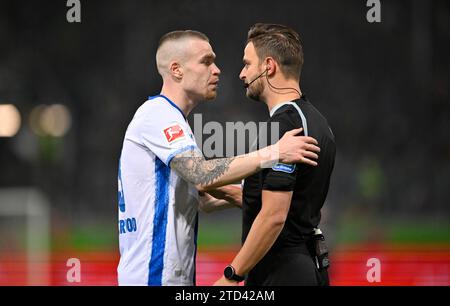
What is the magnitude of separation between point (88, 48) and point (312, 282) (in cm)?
1729

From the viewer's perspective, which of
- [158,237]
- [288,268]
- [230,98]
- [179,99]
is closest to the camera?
[288,268]

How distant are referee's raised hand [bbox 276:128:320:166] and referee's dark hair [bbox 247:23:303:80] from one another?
16.0 inches

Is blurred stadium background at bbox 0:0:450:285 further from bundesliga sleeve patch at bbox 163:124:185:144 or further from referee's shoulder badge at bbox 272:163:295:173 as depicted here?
referee's shoulder badge at bbox 272:163:295:173

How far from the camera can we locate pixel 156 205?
387 cm

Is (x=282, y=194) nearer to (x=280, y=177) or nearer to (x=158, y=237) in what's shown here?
(x=280, y=177)

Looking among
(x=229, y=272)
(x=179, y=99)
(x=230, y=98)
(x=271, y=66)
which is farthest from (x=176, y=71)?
(x=230, y=98)

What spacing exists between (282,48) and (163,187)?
39.2 inches

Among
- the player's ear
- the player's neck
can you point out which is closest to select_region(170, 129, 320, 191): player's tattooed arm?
the player's neck

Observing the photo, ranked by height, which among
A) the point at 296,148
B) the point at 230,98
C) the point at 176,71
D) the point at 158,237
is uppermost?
the point at 176,71

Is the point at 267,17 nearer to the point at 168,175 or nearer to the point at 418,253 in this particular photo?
the point at 418,253

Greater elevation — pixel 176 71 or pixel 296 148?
pixel 176 71

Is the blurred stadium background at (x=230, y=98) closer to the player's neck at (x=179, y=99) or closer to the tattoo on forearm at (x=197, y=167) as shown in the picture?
the player's neck at (x=179, y=99)

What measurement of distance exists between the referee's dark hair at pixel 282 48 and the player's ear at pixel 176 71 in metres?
0.50

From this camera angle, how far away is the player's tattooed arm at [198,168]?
12.4 ft
